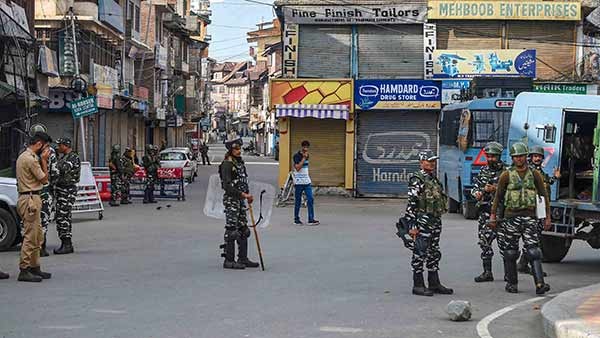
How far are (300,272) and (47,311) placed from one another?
428 cm

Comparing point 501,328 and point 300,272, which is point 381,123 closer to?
point 300,272

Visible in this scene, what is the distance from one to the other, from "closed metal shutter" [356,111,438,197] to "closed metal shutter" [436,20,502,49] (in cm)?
259

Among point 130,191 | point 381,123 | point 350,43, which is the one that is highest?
point 350,43

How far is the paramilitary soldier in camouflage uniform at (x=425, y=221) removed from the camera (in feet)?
38.1

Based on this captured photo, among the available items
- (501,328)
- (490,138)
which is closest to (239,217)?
(501,328)

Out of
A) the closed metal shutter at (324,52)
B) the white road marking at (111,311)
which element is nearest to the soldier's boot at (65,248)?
the white road marking at (111,311)

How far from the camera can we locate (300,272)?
1349cm

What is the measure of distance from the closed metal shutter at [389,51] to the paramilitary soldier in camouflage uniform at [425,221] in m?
20.5

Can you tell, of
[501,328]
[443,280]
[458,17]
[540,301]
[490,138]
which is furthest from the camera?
[458,17]

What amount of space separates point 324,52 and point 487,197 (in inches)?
769

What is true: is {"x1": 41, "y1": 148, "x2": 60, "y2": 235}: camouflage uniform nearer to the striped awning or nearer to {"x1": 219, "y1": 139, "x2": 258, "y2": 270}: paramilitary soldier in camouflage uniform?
Result: {"x1": 219, "y1": 139, "x2": 258, "y2": 270}: paramilitary soldier in camouflage uniform

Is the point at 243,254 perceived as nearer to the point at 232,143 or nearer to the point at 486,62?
the point at 232,143

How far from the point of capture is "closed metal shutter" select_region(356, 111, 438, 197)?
104 ft

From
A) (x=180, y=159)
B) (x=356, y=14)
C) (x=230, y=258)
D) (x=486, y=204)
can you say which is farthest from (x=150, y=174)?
(x=486, y=204)
